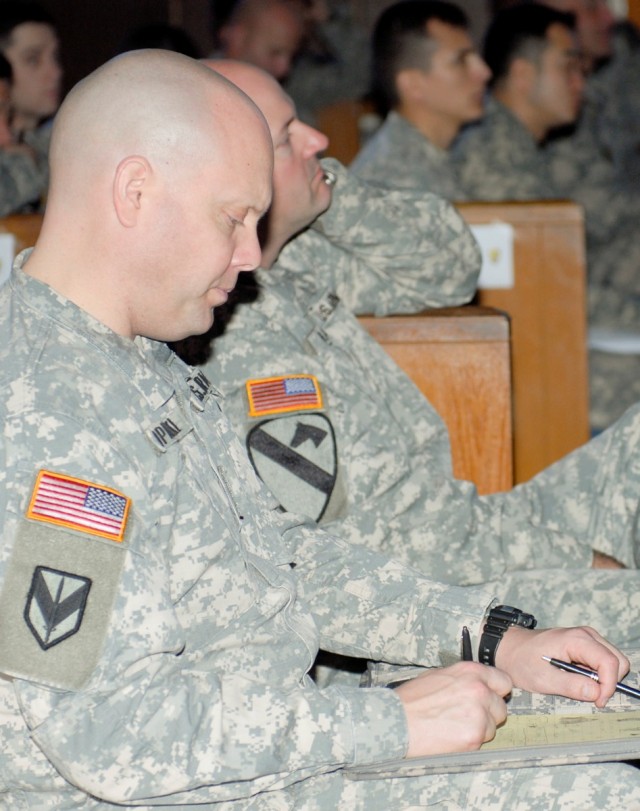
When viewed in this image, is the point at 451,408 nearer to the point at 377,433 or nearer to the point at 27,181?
the point at 377,433

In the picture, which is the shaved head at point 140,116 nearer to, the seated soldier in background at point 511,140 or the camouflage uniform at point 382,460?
the camouflage uniform at point 382,460

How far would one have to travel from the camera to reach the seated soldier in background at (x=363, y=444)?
5.27ft

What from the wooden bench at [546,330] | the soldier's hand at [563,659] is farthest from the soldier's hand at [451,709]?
the wooden bench at [546,330]

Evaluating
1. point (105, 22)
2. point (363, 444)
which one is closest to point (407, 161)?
point (363, 444)

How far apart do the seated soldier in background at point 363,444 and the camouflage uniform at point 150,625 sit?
327 mm

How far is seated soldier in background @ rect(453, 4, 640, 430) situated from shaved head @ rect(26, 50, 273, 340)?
2.70 meters

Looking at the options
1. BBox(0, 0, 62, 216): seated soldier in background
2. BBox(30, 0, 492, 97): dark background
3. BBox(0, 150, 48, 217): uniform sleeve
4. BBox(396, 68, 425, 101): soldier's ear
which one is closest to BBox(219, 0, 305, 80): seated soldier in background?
BBox(0, 0, 62, 216): seated soldier in background

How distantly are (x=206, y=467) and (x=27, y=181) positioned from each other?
272 centimetres

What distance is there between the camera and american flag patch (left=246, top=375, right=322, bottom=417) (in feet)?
5.19

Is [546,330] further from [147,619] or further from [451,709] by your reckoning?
[147,619]

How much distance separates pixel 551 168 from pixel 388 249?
286cm

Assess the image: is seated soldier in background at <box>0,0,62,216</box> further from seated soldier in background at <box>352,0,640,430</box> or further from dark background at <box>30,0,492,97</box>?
dark background at <box>30,0,492,97</box>

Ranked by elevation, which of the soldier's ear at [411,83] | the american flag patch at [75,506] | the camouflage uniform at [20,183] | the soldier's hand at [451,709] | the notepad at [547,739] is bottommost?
the notepad at [547,739]

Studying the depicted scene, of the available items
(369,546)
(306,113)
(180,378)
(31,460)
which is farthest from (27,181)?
(31,460)
